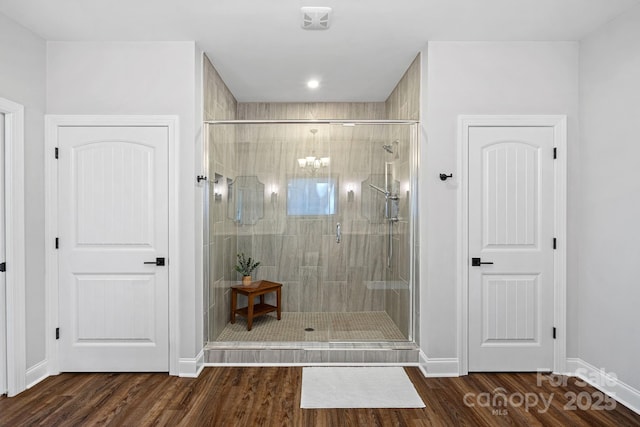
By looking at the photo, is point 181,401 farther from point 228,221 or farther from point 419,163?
point 419,163

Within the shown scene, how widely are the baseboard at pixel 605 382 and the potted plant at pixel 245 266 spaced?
285 centimetres

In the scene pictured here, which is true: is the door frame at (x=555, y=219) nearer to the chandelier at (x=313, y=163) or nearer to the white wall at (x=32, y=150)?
the chandelier at (x=313, y=163)

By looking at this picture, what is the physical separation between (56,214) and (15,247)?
410 millimetres

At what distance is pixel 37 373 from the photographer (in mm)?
3043

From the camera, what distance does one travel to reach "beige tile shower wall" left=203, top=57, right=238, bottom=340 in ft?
11.6

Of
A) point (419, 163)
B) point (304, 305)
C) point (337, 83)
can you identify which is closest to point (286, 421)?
point (304, 305)

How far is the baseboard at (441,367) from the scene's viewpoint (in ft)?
10.4

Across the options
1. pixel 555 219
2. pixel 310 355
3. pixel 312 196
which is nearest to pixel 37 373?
pixel 310 355

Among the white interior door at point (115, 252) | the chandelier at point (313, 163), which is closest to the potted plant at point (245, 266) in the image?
the white interior door at point (115, 252)

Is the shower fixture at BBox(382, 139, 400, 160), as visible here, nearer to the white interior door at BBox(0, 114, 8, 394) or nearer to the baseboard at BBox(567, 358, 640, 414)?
the baseboard at BBox(567, 358, 640, 414)

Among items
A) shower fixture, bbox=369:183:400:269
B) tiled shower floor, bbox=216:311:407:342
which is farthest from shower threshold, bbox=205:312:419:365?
shower fixture, bbox=369:183:400:269

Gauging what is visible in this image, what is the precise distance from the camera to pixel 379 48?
3.38 meters

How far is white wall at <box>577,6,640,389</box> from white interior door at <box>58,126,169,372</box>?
135 inches

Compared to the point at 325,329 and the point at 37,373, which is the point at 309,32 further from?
the point at 37,373
